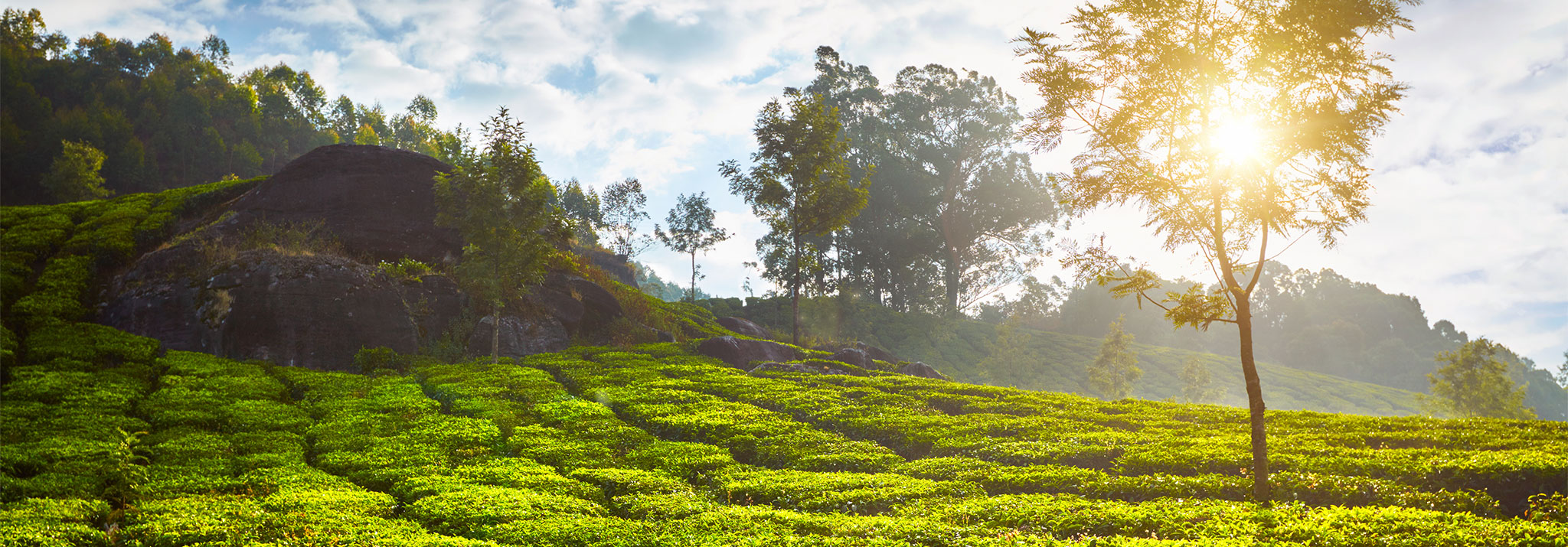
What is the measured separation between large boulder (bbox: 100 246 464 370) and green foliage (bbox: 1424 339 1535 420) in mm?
62905

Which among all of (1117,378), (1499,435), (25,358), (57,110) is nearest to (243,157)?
(57,110)

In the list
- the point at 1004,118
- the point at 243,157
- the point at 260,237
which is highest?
the point at 1004,118

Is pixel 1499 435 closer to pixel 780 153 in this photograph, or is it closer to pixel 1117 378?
pixel 780 153

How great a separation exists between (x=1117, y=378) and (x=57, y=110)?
3988 inches

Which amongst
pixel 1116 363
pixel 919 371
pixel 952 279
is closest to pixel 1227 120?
pixel 919 371

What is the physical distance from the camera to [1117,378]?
54250mm

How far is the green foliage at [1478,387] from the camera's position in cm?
4434

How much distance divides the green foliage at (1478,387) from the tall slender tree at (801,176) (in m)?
41.6

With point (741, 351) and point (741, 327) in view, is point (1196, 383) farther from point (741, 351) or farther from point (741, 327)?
point (741, 351)

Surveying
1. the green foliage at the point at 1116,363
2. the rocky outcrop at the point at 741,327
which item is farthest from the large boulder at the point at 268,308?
the green foliage at the point at 1116,363

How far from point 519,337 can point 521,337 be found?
0.08 meters

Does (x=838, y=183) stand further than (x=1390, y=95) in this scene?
Yes

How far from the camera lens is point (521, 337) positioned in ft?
108

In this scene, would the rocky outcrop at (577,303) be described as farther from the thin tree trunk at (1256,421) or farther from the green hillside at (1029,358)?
the thin tree trunk at (1256,421)
